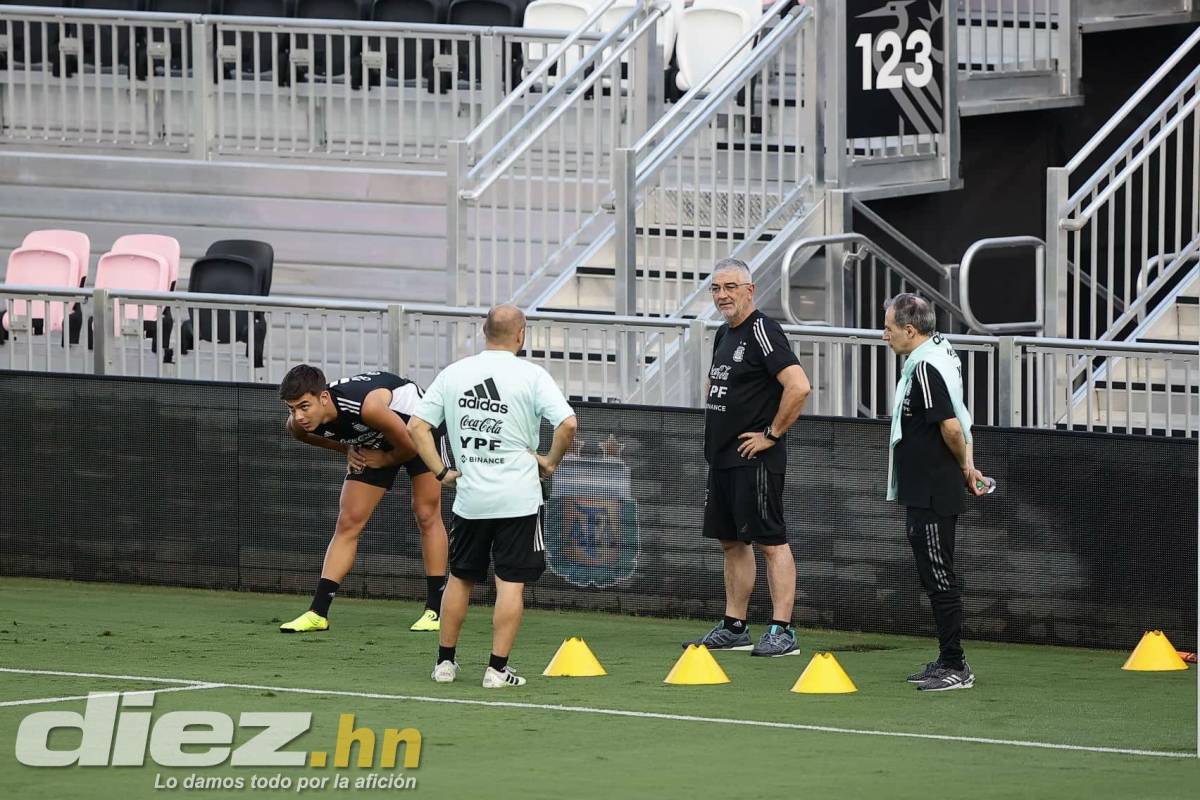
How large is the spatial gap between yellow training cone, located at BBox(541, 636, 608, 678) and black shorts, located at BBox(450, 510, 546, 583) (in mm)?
669

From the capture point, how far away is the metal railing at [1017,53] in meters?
17.6

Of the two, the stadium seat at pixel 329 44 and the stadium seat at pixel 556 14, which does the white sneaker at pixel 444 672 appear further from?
the stadium seat at pixel 556 14

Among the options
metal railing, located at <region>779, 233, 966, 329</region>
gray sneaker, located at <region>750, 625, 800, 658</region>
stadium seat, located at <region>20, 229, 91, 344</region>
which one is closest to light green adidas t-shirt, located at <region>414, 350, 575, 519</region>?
gray sneaker, located at <region>750, 625, 800, 658</region>

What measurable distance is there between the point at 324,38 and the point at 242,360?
6.93 meters

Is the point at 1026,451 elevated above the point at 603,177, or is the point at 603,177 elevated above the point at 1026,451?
the point at 603,177

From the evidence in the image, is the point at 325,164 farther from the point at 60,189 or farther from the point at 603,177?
the point at 603,177

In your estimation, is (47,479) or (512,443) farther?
(47,479)

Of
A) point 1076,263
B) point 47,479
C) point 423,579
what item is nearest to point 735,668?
point 423,579

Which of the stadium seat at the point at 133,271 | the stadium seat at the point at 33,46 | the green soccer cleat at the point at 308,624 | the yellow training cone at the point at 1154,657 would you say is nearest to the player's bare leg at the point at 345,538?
the green soccer cleat at the point at 308,624

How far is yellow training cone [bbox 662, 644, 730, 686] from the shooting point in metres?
10.7

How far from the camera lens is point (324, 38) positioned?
2095 cm

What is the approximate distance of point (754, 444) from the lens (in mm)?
11484

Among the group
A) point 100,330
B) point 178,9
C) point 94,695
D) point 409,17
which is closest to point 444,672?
point 94,695

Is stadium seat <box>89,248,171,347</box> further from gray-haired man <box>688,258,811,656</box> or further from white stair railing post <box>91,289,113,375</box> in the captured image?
gray-haired man <box>688,258,811,656</box>
